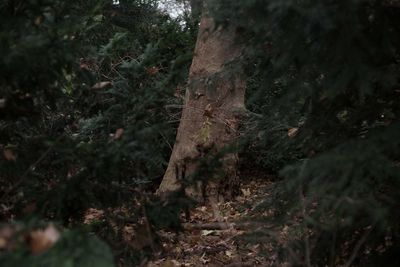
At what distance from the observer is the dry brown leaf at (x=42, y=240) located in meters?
1.82

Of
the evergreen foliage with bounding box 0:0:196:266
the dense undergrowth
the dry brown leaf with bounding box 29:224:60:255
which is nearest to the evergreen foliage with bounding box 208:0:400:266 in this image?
the dense undergrowth

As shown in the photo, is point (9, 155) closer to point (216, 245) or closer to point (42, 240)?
point (42, 240)

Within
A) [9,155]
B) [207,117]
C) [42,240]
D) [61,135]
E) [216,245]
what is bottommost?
[216,245]

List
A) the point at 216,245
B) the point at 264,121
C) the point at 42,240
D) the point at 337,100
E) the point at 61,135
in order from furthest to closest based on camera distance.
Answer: the point at 216,245 → the point at 264,121 → the point at 337,100 → the point at 61,135 → the point at 42,240

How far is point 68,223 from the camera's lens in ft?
10.4

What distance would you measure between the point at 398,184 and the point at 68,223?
7.00 ft

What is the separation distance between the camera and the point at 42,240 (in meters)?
1.86

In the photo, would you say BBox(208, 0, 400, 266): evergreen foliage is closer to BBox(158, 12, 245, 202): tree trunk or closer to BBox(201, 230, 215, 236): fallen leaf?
BBox(201, 230, 215, 236): fallen leaf

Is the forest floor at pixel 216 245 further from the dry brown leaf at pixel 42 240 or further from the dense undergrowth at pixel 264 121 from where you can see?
the dry brown leaf at pixel 42 240

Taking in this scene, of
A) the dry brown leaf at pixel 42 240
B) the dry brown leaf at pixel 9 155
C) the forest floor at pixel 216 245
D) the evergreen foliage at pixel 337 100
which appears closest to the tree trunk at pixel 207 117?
the forest floor at pixel 216 245

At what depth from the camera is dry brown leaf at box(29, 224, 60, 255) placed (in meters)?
1.82

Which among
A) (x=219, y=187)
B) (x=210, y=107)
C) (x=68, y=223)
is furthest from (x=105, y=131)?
(x=219, y=187)

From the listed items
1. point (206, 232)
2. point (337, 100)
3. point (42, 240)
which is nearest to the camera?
point (42, 240)

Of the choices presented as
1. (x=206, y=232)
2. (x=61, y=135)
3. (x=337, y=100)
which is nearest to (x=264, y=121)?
(x=337, y=100)
